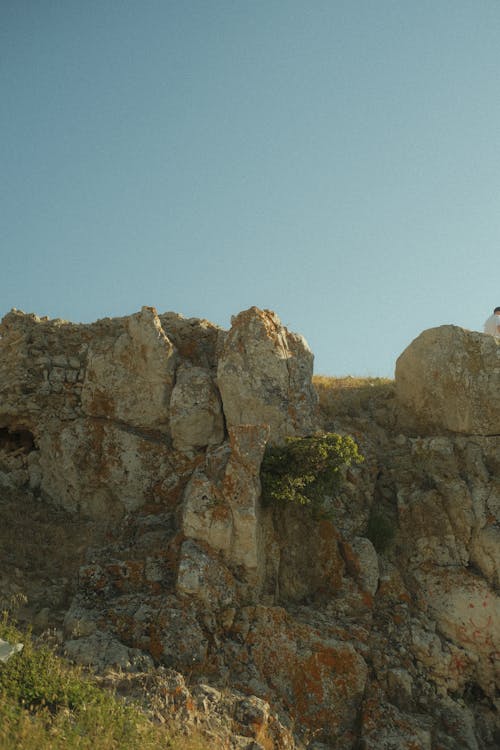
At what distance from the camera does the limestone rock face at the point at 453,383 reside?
47.8 ft

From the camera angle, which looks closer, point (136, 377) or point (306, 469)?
point (306, 469)

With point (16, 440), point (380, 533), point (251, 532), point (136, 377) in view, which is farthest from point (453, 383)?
point (16, 440)

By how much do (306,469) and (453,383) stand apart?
5.01 meters

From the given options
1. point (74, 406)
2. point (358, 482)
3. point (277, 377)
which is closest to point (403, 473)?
point (358, 482)

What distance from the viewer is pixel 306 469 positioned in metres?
12.0

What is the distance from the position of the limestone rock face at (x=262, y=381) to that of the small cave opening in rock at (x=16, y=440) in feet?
15.9

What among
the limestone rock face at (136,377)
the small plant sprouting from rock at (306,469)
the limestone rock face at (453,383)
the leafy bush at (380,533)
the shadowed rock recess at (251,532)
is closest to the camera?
the shadowed rock recess at (251,532)

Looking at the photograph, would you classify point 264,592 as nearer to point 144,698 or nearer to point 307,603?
point 307,603

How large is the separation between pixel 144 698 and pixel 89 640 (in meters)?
1.44

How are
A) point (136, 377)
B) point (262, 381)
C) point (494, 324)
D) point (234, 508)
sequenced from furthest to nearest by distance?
1. point (494, 324)
2. point (136, 377)
3. point (262, 381)
4. point (234, 508)

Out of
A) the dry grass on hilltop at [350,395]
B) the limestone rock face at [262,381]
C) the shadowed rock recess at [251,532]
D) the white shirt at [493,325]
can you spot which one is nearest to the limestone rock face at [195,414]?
the shadowed rock recess at [251,532]

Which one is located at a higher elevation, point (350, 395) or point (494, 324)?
point (494, 324)

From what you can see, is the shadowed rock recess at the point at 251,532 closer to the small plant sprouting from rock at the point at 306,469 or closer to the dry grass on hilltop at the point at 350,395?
the dry grass on hilltop at the point at 350,395

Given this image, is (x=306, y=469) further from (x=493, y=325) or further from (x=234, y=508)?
(x=493, y=325)
